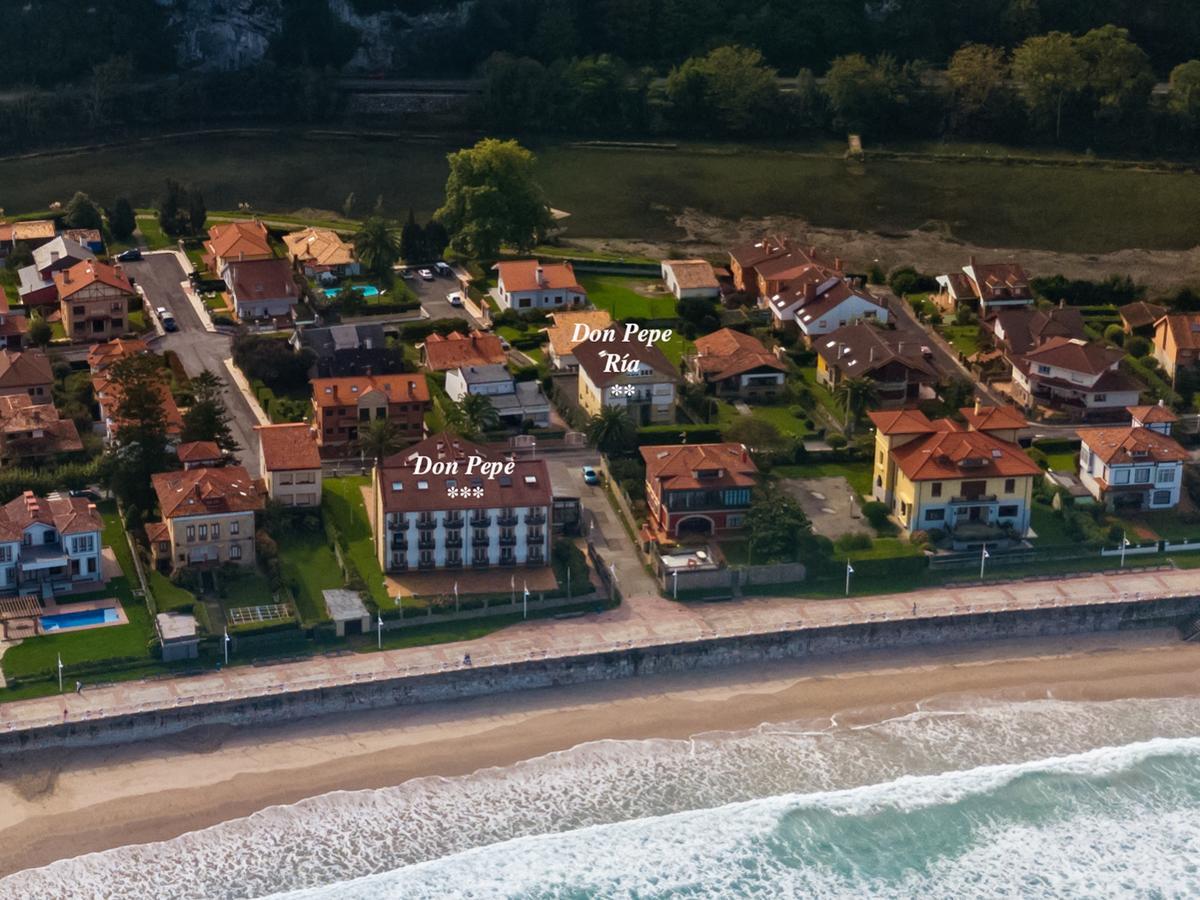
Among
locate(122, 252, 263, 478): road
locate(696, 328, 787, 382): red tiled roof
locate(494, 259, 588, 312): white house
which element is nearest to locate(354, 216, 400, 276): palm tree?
locate(494, 259, 588, 312): white house

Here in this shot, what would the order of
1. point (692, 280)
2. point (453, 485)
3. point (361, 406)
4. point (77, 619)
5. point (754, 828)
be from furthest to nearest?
point (692, 280), point (361, 406), point (453, 485), point (77, 619), point (754, 828)

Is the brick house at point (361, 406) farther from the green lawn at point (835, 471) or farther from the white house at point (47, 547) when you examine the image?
the green lawn at point (835, 471)

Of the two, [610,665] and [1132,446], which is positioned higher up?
[1132,446]

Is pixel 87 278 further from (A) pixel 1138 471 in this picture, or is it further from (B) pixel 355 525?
(A) pixel 1138 471

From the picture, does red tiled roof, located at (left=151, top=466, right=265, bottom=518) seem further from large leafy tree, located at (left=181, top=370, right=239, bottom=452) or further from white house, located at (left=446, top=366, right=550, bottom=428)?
white house, located at (left=446, top=366, right=550, bottom=428)

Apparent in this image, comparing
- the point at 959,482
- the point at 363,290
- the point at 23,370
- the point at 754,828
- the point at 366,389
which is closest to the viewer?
the point at 754,828

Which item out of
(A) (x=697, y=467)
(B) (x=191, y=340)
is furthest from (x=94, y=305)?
(A) (x=697, y=467)

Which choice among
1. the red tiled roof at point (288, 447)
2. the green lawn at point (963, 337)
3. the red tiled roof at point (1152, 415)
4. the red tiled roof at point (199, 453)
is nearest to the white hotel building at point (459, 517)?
the red tiled roof at point (288, 447)
